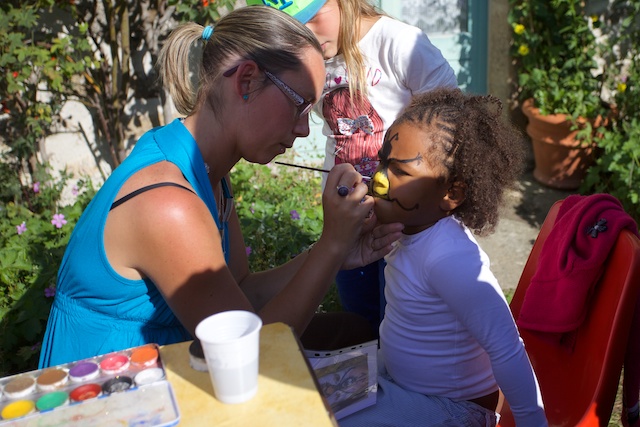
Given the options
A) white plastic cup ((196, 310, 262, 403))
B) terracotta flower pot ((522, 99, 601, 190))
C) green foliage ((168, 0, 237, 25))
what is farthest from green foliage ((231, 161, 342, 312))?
white plastic cup ((196, 310, 262, 403))

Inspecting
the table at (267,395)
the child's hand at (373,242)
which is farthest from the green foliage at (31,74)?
Answer: the table at (267,395)

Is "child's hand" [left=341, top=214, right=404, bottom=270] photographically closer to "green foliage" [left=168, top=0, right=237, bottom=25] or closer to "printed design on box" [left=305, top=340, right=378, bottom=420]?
"printed design on box" [left=305, top=340, right=378, bottom=420]

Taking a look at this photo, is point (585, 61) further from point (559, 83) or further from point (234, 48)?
point (234, 48)

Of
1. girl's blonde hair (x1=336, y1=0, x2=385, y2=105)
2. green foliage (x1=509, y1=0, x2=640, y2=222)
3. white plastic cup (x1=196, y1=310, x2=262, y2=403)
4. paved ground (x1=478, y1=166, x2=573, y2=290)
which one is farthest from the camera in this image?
green foliage (x1=509, y1=0, x2=640, y2=222)

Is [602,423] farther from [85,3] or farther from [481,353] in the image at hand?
[85,3]

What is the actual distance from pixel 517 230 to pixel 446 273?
2.76m

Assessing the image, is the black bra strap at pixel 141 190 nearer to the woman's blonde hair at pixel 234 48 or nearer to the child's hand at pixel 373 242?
the woman's blonde hair at pixel 234 48

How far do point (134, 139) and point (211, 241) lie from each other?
133 inches

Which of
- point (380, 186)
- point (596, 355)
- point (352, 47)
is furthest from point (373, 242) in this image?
point (352, 47)

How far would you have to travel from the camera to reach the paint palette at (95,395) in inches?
43.3

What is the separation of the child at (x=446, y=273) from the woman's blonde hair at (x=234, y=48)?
14.1 inches

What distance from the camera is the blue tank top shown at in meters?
1.59

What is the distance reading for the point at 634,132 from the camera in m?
3.96

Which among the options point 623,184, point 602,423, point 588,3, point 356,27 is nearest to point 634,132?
point 623,184
